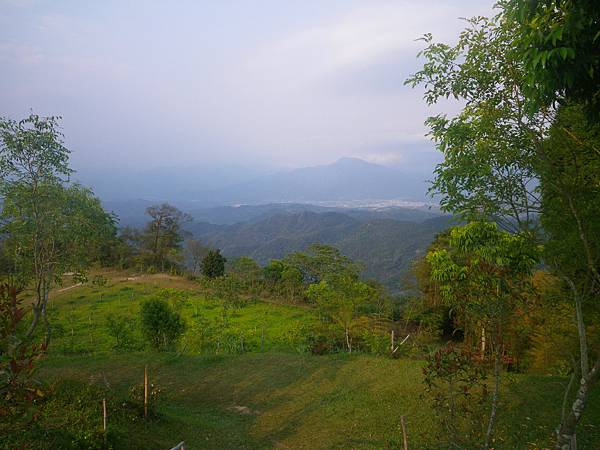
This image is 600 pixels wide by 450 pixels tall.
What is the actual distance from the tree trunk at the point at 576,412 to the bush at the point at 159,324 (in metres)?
14.4

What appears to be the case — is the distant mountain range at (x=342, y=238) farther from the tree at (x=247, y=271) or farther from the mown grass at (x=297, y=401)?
the mown grass at (x=297, y=401)

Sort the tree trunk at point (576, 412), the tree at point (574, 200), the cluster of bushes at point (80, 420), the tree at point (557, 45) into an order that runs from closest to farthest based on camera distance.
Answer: the tree at point (557, 45) < the tree trunk at point (576, 412) < the tree at point (574, 200) < the cluster of bushes at point (80, 420)

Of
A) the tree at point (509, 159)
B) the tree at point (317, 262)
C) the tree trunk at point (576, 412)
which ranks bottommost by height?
the tree at point (317, 262)

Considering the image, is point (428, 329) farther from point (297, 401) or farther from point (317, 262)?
point (317, 262)

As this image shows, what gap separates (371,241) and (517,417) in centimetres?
10475

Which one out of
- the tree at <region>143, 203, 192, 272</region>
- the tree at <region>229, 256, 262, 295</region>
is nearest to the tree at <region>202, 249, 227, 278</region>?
the tree at <region>229, 256, 262, 295</region>

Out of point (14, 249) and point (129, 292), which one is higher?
point (14, 249)

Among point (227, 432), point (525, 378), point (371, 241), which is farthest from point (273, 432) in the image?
point (371, 241)

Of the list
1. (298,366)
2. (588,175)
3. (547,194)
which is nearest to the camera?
(588,175)

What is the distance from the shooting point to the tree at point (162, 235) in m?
40.6

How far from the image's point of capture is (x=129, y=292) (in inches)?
1100

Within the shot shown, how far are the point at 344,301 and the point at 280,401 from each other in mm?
6946

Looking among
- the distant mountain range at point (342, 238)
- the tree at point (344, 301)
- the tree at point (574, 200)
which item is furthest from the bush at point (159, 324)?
the distant mountain range at point (342, 238)

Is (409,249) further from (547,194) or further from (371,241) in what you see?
(547,194)
